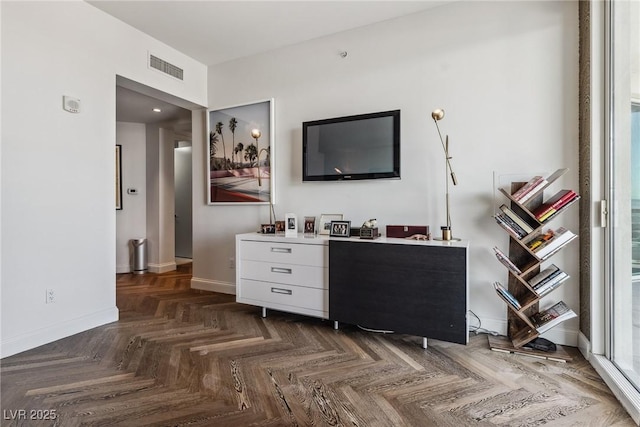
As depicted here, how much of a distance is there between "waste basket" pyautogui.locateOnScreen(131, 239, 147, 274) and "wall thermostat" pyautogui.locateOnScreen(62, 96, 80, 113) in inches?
110

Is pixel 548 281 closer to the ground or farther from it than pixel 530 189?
closer to the ground

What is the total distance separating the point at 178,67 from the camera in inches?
135

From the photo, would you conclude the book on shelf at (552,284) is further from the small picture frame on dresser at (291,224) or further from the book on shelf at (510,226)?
the small picture frame on dresser at (291,224)

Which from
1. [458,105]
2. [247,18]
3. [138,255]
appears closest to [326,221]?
[458,105]

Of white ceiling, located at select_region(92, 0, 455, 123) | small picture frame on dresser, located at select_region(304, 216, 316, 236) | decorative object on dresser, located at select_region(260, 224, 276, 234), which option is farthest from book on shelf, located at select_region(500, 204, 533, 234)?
decorative object on dresser, located at select_region(260, 224, 276, 234)

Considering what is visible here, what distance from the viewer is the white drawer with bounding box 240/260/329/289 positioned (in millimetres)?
2537

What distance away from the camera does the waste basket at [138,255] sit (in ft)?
15.9

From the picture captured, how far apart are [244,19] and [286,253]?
2.09 m

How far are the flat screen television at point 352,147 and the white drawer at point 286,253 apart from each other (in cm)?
70

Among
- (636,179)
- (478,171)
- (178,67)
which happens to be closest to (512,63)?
(478,171)

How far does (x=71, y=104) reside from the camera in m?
2.46

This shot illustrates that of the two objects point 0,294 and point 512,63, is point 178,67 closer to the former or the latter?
point 0,294

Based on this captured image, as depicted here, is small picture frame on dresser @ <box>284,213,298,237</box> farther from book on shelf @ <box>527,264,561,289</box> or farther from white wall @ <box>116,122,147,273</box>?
white wall @ <box>116,122,147,273</box>

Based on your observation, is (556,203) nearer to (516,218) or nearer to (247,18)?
(516,218)
